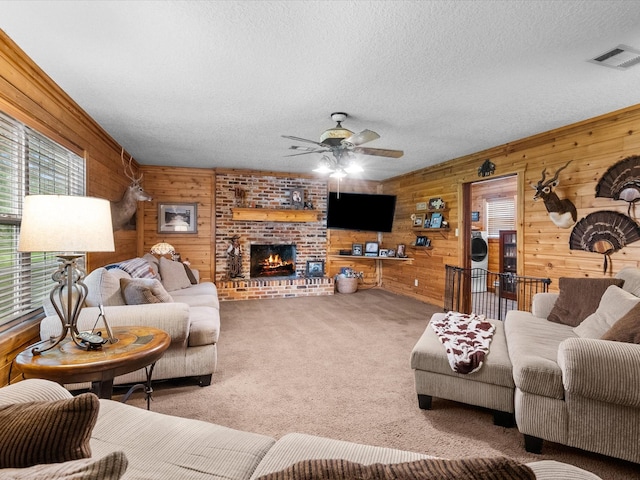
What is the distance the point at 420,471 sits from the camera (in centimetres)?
56

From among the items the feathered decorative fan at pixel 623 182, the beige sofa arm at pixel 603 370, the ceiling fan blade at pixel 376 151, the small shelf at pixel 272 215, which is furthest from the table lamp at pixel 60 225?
the small shelf at pixel 272 215

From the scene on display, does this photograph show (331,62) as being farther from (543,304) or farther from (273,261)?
(273,261)

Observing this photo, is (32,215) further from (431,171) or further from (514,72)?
(431,171)

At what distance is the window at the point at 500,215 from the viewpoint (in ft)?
22.7

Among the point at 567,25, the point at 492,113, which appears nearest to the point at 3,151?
the point at 567,25

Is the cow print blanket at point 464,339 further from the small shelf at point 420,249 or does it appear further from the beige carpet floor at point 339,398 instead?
the small shelf at point 420,249

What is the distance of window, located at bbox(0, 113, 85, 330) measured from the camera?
7.07 feet

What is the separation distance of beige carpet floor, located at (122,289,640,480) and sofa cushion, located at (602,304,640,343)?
2.05ft

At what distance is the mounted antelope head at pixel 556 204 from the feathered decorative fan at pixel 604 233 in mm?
101

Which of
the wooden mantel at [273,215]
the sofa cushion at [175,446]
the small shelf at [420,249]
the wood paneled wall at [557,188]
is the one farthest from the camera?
the wooden mantel at [273,215]

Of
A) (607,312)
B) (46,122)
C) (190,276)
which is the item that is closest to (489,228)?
(607,312)

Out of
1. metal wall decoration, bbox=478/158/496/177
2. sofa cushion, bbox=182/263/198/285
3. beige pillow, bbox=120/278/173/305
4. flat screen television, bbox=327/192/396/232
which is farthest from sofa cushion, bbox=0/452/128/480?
flat screen television, bbox=327/192/396/232

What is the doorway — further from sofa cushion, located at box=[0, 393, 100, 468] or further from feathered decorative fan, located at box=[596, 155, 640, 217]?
sofa cushion, located at box=[0, 393, 100, 468]

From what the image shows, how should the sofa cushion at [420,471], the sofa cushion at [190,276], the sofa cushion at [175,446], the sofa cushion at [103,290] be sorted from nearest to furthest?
the sofa cushion at [420,471] < the sofa cushion at [175,446] < the sofa cushion at [103,290] < the sofa cushion at [190,276]
